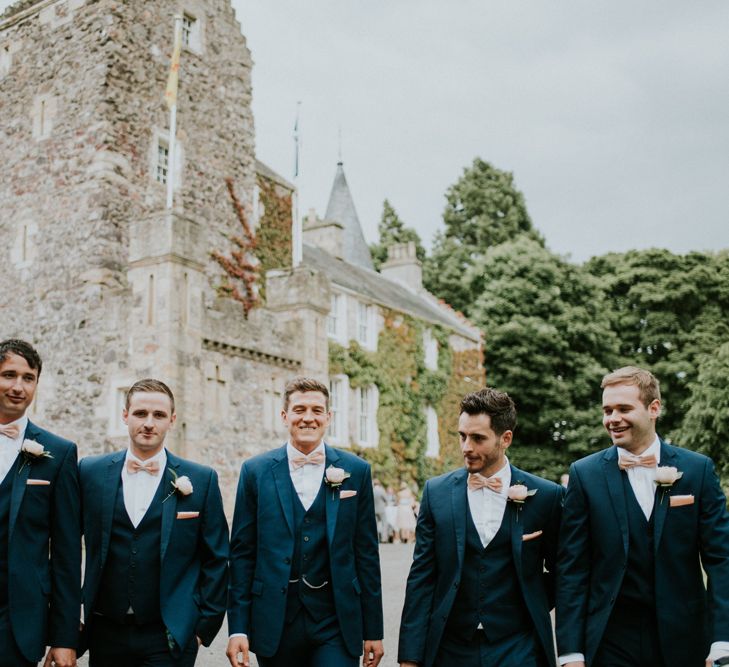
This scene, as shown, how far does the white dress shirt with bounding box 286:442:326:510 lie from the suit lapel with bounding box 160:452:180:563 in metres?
0.63

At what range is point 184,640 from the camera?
183 inches

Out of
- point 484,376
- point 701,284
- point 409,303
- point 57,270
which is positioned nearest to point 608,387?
point 57,270

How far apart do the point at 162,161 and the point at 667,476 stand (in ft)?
60.8

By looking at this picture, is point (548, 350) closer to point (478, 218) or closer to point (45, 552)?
point (478, 218)

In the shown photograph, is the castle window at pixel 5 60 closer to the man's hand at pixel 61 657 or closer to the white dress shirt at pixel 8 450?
the white dress shirt at pixel 8 450

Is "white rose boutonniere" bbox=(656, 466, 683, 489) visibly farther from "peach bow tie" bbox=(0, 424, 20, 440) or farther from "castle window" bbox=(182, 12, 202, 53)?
"castle window" bbox=(182, 12, 202, 53)

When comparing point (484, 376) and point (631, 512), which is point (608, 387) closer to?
point (631, 512)

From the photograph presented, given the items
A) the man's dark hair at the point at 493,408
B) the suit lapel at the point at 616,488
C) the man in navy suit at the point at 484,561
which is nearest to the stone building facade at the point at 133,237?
the man in navy suit at the point at 484,561

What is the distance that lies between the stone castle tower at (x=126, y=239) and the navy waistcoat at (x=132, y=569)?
514 inches

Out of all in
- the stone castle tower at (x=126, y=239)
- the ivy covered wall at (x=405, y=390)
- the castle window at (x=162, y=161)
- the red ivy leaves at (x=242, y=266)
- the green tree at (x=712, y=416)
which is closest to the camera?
the stone castle tower at (x=126, y=239)

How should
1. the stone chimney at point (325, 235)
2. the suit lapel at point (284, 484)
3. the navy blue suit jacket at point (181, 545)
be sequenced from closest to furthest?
the navy blue suit jacket at point (181, 545)
the suit lapel at point (284, 484)
the stone chimney at point (325, 235)

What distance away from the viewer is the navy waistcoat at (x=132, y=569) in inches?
183

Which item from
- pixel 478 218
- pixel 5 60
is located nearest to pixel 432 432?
pixel 5 60

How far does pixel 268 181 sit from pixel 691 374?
A: 22.6 meters
